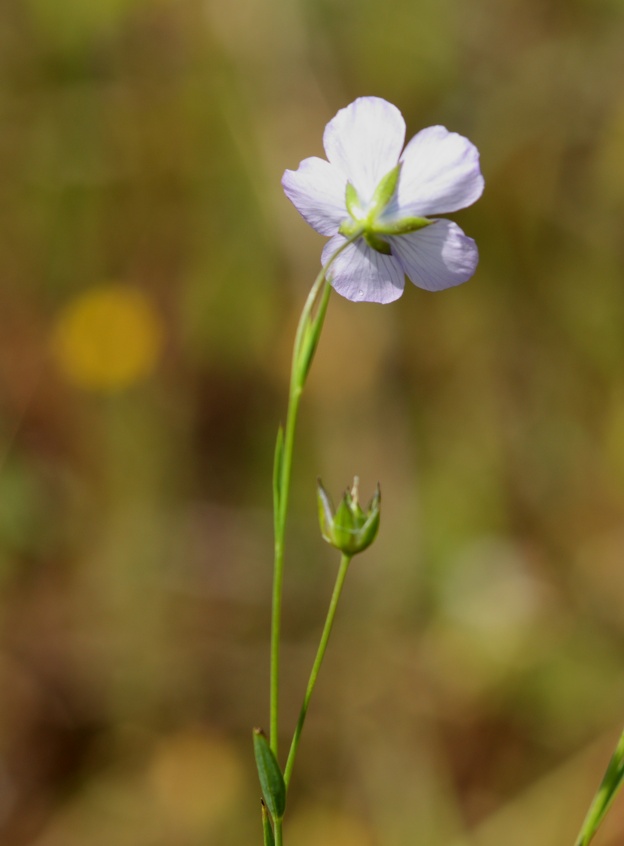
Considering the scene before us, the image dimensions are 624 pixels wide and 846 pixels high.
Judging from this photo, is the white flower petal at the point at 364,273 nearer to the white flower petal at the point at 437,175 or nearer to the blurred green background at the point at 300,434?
the white flower petal at the point at 437,175

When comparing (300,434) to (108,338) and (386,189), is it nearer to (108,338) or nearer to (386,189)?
(108,338)

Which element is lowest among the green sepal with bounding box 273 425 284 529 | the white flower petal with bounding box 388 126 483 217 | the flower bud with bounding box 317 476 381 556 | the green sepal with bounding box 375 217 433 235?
the flower bud with bounding box 317 476 381 556

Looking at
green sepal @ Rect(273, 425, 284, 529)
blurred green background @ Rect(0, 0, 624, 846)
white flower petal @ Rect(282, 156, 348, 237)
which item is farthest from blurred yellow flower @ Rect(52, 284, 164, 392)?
green sepal @ Rect(273, 425, 284, 529)

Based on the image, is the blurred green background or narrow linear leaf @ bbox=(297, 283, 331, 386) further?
the blurred green background

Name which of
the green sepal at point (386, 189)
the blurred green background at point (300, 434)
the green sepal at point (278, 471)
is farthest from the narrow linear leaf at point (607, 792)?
the blurred green background at point (300, 434)

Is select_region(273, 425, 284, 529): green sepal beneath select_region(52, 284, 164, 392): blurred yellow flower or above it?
beneath

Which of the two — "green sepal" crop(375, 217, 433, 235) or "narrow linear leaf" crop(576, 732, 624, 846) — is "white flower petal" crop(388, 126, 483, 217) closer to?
"green sepal" crop(375, 217, 433, 235)

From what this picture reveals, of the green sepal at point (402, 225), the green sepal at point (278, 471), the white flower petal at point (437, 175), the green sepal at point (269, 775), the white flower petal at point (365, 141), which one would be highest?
the white flower petal at point (365, 141)
